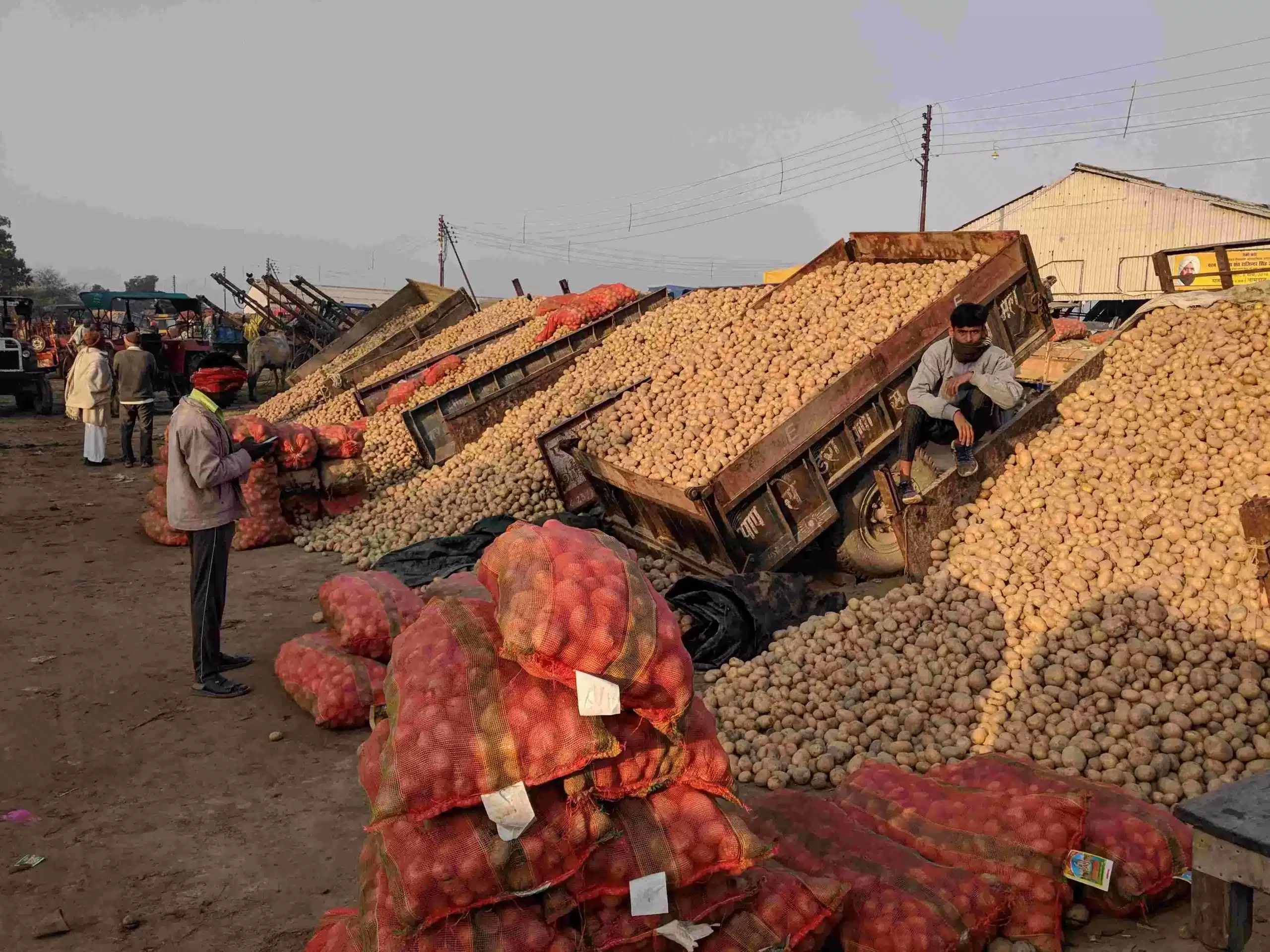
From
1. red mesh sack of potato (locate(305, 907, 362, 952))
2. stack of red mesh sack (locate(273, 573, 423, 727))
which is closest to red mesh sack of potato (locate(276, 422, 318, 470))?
stack of red mesh sack (locate(273, 573, 423, 727))

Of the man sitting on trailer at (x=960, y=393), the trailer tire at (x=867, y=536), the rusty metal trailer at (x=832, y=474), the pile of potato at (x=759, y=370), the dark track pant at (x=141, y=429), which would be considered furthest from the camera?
the dark track pant at (x=141, y=429)

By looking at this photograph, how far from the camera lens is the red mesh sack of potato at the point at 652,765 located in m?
2.73

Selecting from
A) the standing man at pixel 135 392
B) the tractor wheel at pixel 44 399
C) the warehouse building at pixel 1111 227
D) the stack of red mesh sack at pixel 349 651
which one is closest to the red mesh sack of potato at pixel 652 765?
the stack of red mesh sack at pixel 349 651

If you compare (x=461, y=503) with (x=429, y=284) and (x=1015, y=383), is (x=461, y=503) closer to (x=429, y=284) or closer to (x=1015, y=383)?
(x=1015, y=383)

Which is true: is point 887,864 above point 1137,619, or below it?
below

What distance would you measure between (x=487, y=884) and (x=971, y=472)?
13.9 feet

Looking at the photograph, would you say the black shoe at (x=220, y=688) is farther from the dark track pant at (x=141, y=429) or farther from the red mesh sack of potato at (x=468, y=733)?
the dark track pant at (x=141, y=429)

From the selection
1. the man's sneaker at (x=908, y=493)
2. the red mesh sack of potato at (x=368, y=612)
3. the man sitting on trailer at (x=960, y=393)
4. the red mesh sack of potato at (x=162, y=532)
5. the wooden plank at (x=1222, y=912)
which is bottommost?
the red mesh sack of potato at (x=162, y=532)

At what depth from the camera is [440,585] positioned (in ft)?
16.1

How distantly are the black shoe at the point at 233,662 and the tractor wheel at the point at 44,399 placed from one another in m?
18.5

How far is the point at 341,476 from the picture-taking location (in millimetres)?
10219

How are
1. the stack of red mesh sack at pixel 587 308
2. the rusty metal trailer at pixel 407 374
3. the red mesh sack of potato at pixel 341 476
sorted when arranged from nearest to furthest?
the red mesh sack of potato at pixel 341 476
the stack of red mesh sack at pixel 587 308
the rusty metal trailer at pixel 407 374

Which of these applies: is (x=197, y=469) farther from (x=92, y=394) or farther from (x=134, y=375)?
(x=92, y=394)

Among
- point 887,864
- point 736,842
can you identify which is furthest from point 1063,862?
point 736,842
